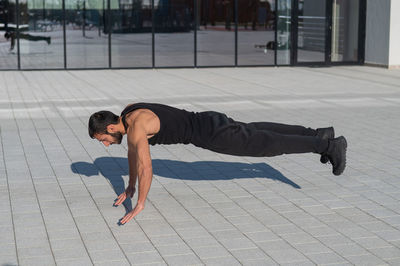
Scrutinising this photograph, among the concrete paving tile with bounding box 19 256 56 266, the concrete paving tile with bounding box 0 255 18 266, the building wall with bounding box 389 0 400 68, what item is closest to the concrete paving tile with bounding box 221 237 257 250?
the concrete paving tile with bounding box 19 256 56 266

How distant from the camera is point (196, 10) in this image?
21.1 meters

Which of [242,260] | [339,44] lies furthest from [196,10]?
[242,260]

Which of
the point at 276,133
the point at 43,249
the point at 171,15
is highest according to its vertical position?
the point at 171,15

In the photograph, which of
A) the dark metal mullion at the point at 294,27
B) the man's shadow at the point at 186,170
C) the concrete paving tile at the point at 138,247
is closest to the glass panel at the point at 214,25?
the dark metal mullion at the point at 294,27

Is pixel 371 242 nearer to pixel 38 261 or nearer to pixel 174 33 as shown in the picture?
pixel 38 261

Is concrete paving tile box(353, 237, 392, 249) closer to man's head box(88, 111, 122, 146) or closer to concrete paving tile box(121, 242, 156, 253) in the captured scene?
concrete paving tile box(121, 242, 156, 253)

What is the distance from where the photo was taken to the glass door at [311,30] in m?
21.2

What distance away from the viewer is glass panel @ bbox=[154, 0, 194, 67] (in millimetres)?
20797

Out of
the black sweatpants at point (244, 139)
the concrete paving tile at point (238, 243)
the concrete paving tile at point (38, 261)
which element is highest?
the black sweatpants at point (244, 139)

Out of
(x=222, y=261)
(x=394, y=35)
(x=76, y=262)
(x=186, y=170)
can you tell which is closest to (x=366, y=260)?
(x=222, y=261)

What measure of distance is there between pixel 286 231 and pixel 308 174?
2.08 m

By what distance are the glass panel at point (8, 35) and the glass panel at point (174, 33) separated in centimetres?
417

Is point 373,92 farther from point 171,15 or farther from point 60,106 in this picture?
point 171,15

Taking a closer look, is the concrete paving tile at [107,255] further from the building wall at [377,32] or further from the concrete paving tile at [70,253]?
the building wall at [377,32]
